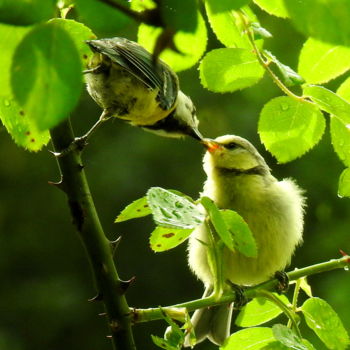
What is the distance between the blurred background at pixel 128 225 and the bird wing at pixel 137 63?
10.7 ft

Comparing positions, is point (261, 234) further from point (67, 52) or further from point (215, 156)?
point (67, 52)

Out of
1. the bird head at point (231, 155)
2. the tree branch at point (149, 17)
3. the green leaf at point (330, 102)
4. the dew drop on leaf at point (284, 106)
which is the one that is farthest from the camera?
the bird head at point (231, 155)

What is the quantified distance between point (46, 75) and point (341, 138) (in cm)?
80

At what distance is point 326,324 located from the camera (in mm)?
1488

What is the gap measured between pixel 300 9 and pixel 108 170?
6.08 metres

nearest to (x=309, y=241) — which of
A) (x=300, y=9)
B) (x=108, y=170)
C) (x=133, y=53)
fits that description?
(x=108, y=170)

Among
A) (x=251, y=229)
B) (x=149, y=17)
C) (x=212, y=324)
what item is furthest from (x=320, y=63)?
(x=212, y=324)

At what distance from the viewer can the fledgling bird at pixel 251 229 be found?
269 centimetres

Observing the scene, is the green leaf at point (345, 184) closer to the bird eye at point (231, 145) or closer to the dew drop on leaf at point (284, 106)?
the dew drop on leaf at point (284, 106)

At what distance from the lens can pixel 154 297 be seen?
6.87m

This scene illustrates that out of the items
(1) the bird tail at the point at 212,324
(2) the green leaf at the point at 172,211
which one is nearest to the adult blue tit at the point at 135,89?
(1) the bird tail at the point at 212,324

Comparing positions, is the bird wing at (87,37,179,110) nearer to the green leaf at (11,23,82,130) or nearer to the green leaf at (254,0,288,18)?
the green leaf at (254,0,288,18)

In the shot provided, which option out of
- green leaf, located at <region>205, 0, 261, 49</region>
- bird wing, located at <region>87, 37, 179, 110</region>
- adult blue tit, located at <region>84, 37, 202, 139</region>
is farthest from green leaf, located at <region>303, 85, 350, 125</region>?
adult blue tit, located at <region>84, 37, 202, 139</region>

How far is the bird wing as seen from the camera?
8.61 ft
